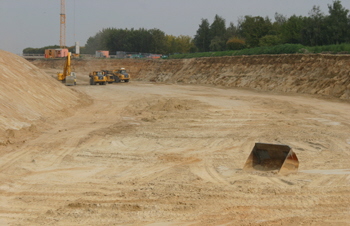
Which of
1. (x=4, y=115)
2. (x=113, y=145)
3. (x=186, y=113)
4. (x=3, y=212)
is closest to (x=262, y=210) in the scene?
(x=3, y=212)

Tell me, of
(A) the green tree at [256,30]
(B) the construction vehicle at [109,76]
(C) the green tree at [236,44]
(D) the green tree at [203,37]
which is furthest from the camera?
(D) the green tree at [203,37]

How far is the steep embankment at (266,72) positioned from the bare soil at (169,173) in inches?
453

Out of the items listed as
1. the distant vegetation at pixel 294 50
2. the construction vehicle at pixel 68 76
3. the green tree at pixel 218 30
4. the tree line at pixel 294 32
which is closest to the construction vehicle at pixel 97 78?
the construction vehicle at pixel 68 76

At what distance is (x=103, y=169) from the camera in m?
9.44

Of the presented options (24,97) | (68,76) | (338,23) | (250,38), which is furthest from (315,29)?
(24,97)

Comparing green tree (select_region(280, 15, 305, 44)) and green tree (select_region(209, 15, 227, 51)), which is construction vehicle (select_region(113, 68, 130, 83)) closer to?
green tree (select_region(280, 15, 305, 44))

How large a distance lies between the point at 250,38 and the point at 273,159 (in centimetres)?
4971

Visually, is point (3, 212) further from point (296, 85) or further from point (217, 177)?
point (296, 85)

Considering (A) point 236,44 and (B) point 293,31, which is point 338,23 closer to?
(B) point 293,31

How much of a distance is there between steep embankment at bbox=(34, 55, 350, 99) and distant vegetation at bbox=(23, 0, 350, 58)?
5.97 feet

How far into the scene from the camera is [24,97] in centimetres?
1694

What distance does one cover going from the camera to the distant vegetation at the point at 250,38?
39688 millimetres

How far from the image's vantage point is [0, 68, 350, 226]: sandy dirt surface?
636cm

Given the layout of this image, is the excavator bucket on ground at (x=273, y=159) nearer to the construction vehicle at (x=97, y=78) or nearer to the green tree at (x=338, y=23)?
the construction vehicle at (x=97, y=78)
